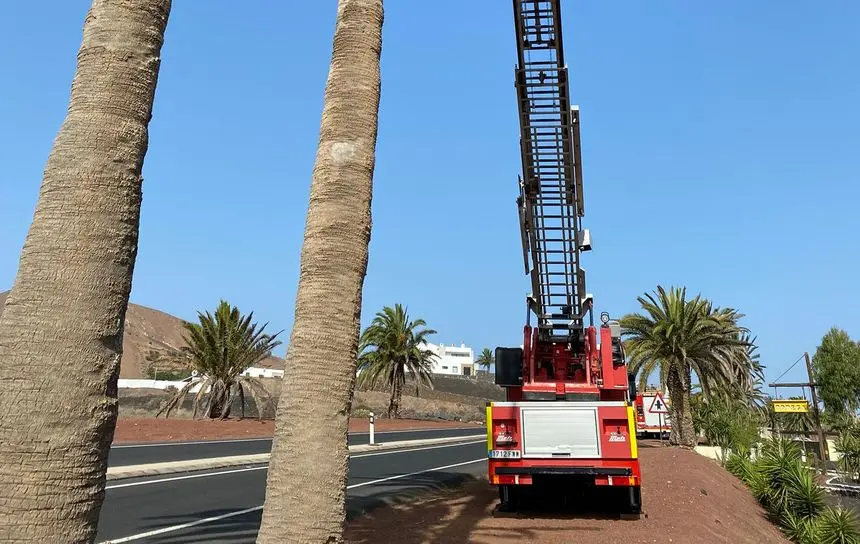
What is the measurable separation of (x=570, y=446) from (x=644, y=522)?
159 cm

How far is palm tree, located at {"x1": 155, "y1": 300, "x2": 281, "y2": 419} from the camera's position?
114ft

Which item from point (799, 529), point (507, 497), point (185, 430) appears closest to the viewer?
point (507, 497)

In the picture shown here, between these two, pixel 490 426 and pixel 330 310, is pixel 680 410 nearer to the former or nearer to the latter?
pixel 490 426

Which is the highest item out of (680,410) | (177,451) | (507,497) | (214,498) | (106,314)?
(680,410)

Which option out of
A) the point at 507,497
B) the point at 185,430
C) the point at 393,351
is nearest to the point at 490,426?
the point at 507,497

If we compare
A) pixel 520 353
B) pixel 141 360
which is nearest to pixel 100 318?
pixel 520 353

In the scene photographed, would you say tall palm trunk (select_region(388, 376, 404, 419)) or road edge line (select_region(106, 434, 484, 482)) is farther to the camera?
tall palm trunk (select_region(388, 376, 404, 419))

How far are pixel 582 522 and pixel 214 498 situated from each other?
6.70 meters

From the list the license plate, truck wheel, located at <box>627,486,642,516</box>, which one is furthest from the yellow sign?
the license plate

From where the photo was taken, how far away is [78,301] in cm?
309

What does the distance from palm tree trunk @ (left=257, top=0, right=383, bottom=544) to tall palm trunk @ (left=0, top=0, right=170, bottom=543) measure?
1.26 meters

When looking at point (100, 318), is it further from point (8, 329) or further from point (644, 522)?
point (644, 522)

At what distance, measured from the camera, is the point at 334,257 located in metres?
4.59

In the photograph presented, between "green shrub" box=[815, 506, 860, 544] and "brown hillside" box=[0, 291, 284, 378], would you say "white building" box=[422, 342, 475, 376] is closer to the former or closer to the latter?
"brown hillside" box=[0, 291, 284, 378]
